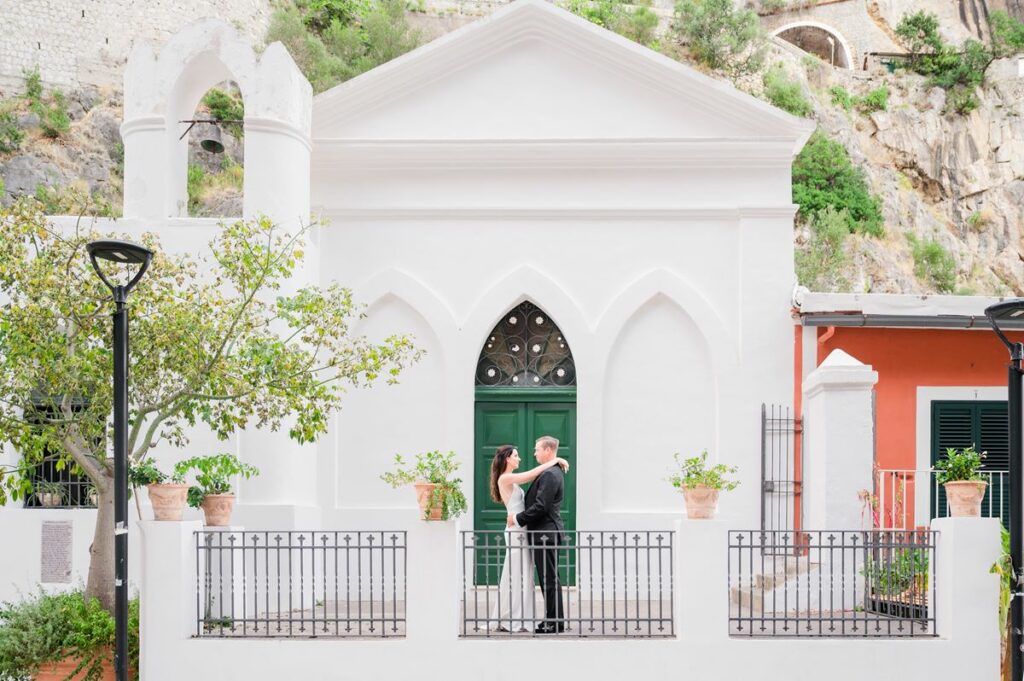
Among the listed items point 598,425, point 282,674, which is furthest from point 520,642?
point 598,425

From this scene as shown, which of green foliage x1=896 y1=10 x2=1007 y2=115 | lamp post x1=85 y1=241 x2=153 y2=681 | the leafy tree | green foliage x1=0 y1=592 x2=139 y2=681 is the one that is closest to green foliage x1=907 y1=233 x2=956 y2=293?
green foliage x1=896 y1=10 x2=1007 y2=115

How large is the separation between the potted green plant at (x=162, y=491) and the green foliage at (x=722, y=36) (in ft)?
134

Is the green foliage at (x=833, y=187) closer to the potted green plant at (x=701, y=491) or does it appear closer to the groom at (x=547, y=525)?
the groom at (x=547, y=525)

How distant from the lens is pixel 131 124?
50.3 feet

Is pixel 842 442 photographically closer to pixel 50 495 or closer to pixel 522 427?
pixel 522 427

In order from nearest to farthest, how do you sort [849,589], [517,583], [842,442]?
1. [517,583]
2. [849,589]
3. [842,442]

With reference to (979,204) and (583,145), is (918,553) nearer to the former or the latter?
(583,145)

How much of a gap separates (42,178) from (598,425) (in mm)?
27927

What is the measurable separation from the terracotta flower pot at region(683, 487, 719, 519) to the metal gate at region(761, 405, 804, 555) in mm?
4179

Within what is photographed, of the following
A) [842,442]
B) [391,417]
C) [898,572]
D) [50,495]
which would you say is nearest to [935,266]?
[391,417]

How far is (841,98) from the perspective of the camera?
1972 inches

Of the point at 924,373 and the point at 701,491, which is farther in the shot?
the point at 924,373

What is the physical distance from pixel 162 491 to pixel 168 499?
10 centimetres

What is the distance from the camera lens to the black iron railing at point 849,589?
12.0 metres
